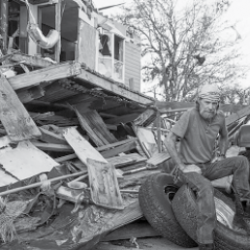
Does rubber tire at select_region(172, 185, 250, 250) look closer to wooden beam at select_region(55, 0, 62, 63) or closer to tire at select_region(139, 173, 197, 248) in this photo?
tire at select_region(139, 173, 197, 248)

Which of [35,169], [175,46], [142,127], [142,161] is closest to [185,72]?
[175,46]

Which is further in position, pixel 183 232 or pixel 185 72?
pixel 185 72

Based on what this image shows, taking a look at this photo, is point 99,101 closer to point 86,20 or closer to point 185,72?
point 86,20

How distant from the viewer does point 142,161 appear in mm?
8148

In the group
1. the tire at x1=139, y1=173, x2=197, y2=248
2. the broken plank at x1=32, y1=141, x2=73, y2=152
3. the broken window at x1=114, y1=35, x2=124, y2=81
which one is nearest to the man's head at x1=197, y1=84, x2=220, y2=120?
the tire at x1=139, y1=173, x2=197, y2=248

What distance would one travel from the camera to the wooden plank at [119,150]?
7.90m

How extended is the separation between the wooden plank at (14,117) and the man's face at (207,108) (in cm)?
291

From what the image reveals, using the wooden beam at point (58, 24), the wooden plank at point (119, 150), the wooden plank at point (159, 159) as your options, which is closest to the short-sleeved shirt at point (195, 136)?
the wooden plank at point (159, 159)

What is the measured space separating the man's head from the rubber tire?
2.95ft

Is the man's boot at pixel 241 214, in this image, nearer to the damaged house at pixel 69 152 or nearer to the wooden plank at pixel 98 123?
the damaged house at pixel 69 152

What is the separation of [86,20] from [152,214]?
1212 cm

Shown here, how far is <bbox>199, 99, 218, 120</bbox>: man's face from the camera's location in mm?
4719

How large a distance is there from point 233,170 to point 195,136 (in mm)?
582

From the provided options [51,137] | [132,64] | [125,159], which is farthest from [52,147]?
[132,64]
